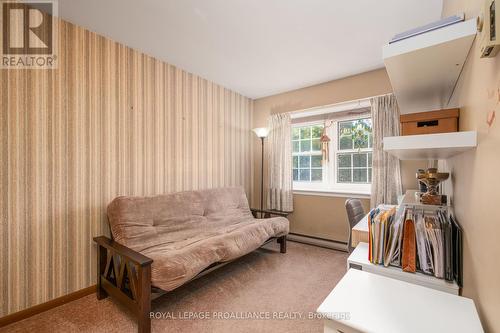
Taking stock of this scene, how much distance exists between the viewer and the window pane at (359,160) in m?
3.29

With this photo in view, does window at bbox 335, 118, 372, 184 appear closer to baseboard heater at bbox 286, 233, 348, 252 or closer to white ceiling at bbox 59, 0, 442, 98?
white ceiling at bbox 59, 0, 442, 98

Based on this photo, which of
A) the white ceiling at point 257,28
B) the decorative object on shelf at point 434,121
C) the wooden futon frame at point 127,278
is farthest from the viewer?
the white ceiling at point 257,28

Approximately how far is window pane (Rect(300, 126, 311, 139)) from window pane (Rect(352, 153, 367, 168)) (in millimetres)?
811

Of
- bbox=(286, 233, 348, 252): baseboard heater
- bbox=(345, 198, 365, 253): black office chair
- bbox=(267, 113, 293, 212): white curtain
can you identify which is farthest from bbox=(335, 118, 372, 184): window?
bbox=(345, 198, 365, 253): black office chair

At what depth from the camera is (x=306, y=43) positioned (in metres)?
2.35

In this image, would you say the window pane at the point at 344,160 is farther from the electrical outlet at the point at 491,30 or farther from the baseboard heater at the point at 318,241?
the electrical outlet at the point at 491,30

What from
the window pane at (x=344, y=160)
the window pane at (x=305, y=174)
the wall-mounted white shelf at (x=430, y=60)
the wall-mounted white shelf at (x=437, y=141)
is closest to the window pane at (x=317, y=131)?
the window pane at (x=344, y=160)

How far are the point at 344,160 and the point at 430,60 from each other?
8.80 ft

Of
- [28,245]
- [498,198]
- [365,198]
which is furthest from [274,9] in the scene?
[28,245]

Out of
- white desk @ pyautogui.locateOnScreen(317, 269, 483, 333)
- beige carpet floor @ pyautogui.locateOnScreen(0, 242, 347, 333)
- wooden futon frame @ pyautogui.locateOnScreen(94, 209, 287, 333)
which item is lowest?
beige carpet floor @ pyautogui.locateOnScreen(0, 242, 347, 333)

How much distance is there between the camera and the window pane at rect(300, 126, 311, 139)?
150 inches

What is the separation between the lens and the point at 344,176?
136 inches

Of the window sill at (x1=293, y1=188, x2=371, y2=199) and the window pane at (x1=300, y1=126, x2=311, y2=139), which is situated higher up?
the window pane at (x1=300, y1=126, x2=311, y2=139)

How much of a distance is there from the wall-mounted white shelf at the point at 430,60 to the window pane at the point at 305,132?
98.5 inches
